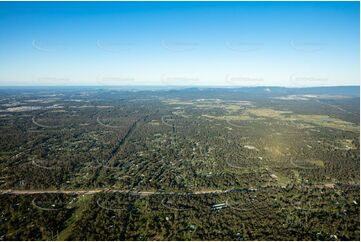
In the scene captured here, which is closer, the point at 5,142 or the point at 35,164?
the point at 35,164

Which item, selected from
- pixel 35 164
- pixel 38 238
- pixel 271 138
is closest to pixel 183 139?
pixel 271 138

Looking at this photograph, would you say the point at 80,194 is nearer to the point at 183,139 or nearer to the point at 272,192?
the point at 272,192

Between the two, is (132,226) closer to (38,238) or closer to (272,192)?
(38,238)

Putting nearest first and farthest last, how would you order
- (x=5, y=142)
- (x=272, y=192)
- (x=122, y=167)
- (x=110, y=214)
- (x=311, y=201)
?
(x=110, y=214) → (x=311, y=201) → (x=272, y=192) → (x=122, y=167) → (x=5, y=142)

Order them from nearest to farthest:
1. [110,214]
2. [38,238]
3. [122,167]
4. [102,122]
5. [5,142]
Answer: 1. [38,238]
2. [110,214]
3. [122,167]
4. [5,142]
5. [102,122]

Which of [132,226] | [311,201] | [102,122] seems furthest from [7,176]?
[102,122]

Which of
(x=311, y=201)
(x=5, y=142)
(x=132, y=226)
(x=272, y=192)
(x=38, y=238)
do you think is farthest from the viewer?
(x=5, y=142)

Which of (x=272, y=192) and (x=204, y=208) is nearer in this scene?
(x=204, y=208)

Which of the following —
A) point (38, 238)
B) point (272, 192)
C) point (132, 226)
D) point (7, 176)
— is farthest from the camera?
point (7, 176)
